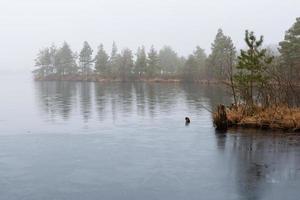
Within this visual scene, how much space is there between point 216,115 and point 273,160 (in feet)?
26.8

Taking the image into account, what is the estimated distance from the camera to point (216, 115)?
24.2 m

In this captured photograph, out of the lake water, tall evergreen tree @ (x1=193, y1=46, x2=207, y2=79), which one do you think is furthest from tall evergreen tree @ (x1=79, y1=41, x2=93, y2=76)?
the lake water

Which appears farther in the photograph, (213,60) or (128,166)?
(213,60)

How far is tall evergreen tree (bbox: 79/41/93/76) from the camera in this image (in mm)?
128250

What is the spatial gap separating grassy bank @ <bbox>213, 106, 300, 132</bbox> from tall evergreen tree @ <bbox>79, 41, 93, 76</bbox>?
10624 cm

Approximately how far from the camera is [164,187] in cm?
1277

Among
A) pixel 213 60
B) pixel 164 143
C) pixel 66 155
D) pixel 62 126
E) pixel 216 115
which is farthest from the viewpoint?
pixel 213 60

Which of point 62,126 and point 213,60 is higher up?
point 213,60

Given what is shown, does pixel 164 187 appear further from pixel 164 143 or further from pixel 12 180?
pixel 164 143

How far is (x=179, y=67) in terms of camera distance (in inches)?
4301

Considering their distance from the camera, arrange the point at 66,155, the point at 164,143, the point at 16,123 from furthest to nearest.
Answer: the point at 16,123 < the point at 164,143 < the point at 66,155

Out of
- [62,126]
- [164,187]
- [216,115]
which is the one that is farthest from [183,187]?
[62,126]

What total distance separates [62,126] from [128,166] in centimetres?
1150

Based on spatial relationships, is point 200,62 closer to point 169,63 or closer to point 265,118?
point 169,63
